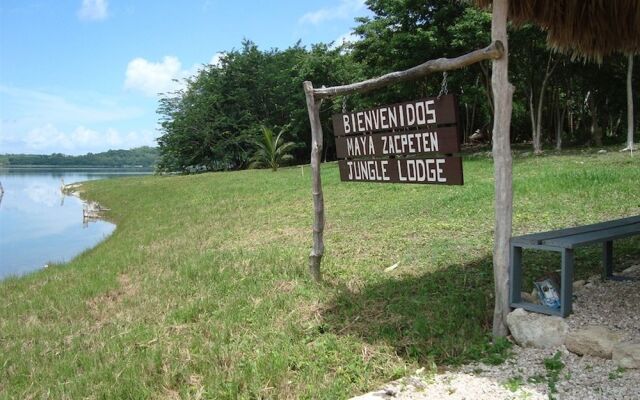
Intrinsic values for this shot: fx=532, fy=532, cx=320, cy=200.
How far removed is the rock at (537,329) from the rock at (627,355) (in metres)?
0.36

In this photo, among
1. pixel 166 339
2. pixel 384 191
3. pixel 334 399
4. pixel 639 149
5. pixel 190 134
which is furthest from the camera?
pixel 190 134

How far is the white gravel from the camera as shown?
3.07m

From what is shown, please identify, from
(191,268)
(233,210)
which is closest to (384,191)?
(233,210)

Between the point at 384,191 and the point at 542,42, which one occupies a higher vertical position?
the point at 542,42

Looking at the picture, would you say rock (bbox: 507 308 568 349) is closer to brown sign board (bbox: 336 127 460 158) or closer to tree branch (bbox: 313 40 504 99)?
brown sign board (bbox: 336 127 460 158)

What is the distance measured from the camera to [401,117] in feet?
14.9

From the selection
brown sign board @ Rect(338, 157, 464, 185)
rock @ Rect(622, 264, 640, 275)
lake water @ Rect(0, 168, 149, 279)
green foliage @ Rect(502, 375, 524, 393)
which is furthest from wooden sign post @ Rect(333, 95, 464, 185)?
lake water @ Rect(0, 168, 149, 279)

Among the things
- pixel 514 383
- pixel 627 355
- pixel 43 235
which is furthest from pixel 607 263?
pixel 43 235

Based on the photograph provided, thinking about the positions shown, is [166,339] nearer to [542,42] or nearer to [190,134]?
[542,42]

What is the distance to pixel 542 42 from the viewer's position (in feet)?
57.6

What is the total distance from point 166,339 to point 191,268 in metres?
2.49

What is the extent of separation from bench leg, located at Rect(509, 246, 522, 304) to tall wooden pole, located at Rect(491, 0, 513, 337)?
4cm

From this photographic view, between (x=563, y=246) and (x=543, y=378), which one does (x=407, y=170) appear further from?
(x=543, y=378)

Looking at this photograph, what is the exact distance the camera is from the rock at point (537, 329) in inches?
143
